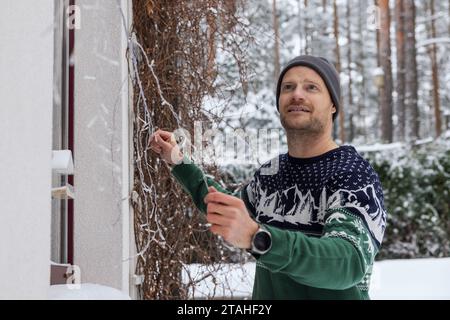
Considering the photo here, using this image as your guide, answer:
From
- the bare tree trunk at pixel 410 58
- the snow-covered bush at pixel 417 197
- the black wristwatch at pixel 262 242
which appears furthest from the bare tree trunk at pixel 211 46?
the bare tree trunk at pixel 410 58

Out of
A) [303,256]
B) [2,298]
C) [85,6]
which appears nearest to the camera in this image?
[2,298]

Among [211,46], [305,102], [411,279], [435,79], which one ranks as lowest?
[411,279]

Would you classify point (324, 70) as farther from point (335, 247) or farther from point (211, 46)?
point (211, 46)

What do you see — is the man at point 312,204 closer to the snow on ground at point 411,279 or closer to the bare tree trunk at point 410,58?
the snow on ground at point 411,279

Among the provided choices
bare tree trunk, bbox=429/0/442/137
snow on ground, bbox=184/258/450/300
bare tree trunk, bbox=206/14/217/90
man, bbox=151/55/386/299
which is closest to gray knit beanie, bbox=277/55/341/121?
man, bbox=151/55/386/299

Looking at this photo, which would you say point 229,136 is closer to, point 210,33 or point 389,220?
point 210,33

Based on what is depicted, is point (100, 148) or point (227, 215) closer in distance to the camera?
point (227, 215)

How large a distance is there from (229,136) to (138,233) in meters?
1.22

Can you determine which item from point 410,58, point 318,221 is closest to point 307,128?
point 318,221

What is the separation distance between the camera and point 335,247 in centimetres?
81

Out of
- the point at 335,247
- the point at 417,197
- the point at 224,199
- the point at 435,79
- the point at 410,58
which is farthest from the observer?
the point at 435,79

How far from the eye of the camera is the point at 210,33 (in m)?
1.84

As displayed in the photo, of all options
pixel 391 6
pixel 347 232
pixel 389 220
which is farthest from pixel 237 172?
pixel 391 6

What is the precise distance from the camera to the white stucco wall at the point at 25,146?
0.64m
